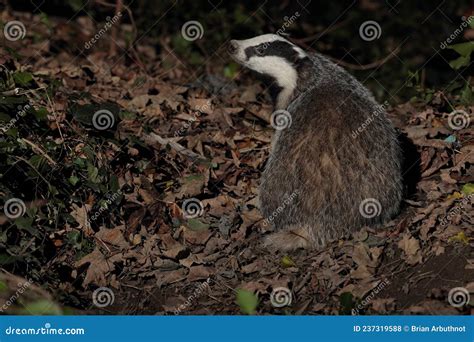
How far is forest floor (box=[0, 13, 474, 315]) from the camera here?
214 inches

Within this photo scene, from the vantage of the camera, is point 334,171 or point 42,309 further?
point 334,171

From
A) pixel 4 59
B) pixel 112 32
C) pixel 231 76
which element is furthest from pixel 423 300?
pixel 112 32

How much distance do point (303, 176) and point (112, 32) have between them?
5212 mm
